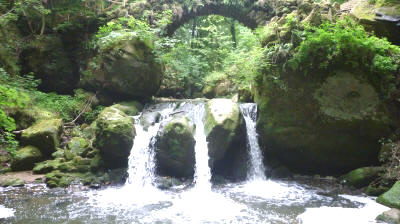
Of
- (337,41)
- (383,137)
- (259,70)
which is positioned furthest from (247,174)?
(337,41)

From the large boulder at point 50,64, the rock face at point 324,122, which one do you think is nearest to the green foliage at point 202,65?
the large boulder at point 50,64

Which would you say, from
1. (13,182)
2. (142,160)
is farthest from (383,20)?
(13,182)

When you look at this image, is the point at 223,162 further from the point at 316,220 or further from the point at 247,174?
the point at 316,220

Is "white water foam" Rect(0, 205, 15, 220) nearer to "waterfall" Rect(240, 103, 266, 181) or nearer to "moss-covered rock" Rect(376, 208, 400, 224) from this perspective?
"waterfall" Rect(240, 103, 266, 181)

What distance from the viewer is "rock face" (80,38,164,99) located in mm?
12773

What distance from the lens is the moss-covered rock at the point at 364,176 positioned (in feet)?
29.8

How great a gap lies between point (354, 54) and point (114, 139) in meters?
8.40

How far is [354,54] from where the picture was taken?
956 centimetres

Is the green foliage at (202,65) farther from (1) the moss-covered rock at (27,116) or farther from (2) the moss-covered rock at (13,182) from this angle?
(2) the moss-covered rock at (13,182)

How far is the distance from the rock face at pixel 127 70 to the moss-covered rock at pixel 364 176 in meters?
8.97

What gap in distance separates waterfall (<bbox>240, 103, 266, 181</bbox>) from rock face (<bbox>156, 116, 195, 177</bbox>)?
2.24 meters

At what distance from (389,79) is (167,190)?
7911 millimetres

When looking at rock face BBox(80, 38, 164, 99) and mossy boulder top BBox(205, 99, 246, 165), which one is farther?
rock face BBox(80, 38, 164, 99)

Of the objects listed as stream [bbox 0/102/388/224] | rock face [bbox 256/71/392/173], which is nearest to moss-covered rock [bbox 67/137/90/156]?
stream [bbox 0/102/388/224]
